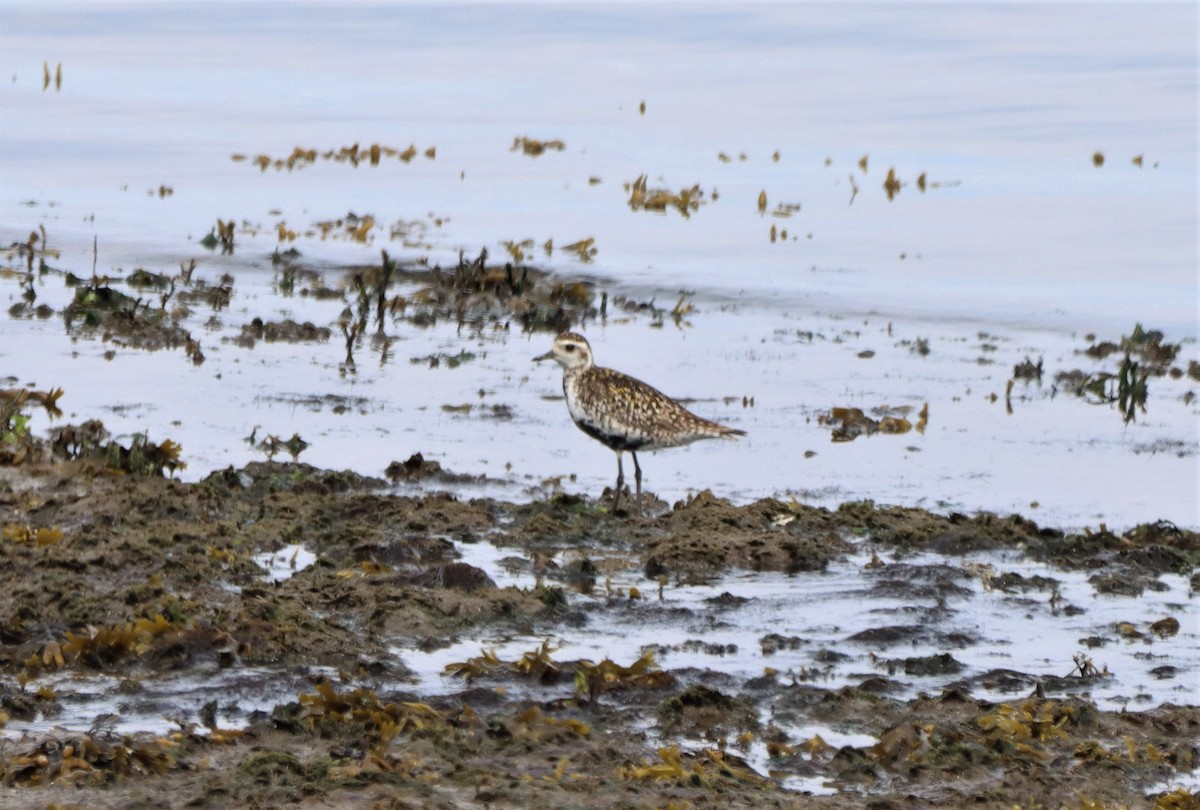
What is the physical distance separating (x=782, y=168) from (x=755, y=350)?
11.2 meters

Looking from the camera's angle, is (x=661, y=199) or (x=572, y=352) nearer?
(x=572, y=352)

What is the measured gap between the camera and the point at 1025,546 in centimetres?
997

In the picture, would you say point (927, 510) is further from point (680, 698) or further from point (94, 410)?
point (94, 410)

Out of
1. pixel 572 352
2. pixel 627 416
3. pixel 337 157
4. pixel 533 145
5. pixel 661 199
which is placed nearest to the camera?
pixel 627 416

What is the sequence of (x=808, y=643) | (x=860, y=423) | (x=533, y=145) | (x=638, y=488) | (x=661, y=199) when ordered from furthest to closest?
(x=533, y=145)
(x=661, y=199)
(x=860, y=423)
(x=638, y=488)
(x=808, y=643)

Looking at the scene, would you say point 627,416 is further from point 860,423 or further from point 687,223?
point 687,223

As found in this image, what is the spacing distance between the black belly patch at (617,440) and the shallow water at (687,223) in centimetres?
30

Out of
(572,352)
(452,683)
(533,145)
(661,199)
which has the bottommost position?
(452,683)

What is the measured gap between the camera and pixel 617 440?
11.5 m

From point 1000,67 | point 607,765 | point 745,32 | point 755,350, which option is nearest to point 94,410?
point 755,350

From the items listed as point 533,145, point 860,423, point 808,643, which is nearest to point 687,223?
point 533,145

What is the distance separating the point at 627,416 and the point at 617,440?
16 centimetres

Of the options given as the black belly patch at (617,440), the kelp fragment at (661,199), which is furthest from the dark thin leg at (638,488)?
the kelp fragment at (661,199)

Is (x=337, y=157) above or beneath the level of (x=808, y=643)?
above
